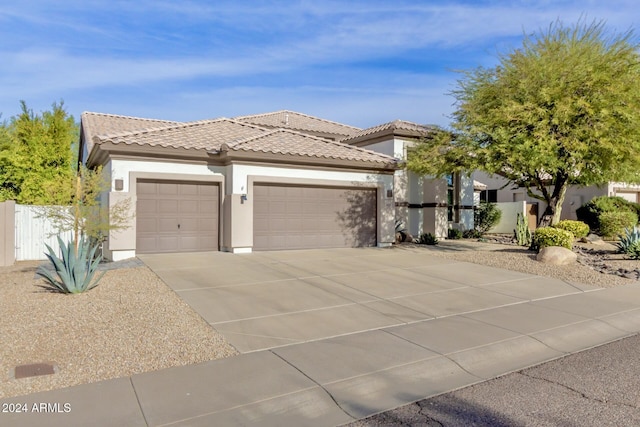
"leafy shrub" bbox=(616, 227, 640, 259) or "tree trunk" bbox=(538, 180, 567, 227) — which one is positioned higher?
"tree trunk" bbox=(538, 180, 567, 227)

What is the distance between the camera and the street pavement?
14.0 feet

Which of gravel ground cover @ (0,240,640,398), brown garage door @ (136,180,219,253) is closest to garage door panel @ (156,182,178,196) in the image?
brown garage door @ (136,180,219,253)

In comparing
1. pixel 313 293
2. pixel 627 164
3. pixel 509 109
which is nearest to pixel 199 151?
pixel 313 293

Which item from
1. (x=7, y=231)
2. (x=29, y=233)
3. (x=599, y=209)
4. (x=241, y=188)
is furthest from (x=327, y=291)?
(x=599, y=209)

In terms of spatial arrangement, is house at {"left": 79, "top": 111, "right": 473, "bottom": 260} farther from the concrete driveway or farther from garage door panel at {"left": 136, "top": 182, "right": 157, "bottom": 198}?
the concrete driveway

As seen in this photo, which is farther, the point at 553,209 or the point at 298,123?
the point at 298,123

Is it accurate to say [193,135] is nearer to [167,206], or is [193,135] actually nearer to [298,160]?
[167,206]

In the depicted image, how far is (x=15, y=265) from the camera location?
13812 mm

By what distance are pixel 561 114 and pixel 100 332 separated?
13165 millimetres

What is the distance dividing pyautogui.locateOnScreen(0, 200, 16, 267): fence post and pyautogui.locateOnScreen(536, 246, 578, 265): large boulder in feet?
50.9

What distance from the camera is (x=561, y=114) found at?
1356cm

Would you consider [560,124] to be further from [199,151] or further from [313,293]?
[199,151]

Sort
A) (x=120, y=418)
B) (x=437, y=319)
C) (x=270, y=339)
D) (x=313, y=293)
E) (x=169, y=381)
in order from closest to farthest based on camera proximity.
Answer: (x=120, y=418) → (x=169, y=381) → (x=270, y=339) → (x=437, y=319) → (x=313, y=293)

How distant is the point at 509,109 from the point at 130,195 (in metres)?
11.6
